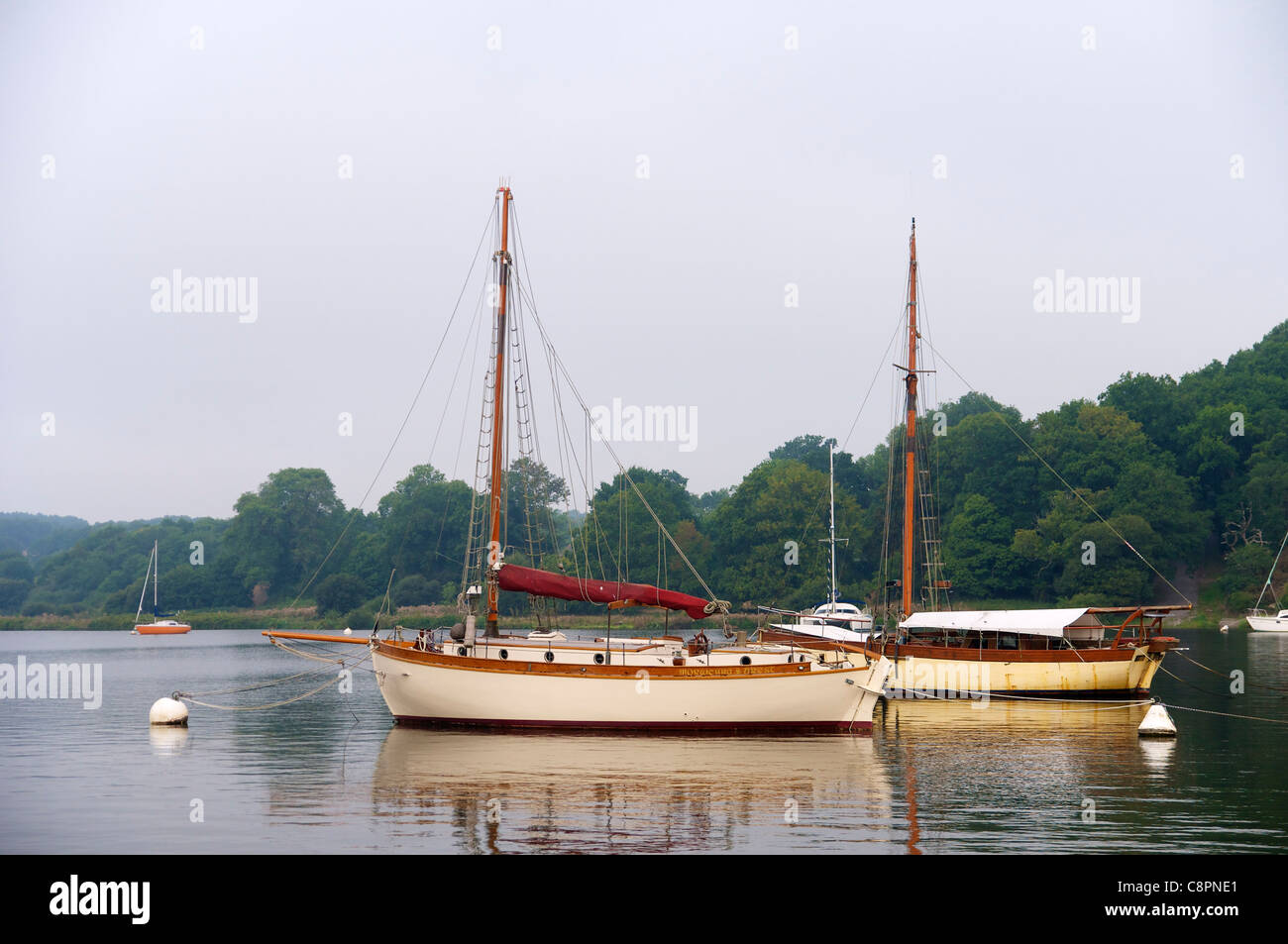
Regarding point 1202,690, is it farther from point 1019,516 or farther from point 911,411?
point 1019,516

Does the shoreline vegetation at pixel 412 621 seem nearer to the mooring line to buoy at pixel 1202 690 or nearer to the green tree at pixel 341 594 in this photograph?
the green tree at pixel 341 594

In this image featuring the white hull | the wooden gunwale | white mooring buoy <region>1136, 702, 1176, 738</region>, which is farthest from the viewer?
white mooring buoy <region>1136, 702, 1176, 738</region>

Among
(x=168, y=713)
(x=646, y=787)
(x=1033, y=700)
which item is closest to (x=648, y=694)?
(x=646, y=787)

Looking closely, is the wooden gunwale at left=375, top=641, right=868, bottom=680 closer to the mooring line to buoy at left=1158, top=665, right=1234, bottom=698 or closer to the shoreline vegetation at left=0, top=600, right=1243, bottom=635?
the mooring line to buoy at left=1158, top=665, right=1234, bottom=698

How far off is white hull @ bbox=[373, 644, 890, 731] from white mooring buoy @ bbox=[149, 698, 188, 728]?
10.5 m

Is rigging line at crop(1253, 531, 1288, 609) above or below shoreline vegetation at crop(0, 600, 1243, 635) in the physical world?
above

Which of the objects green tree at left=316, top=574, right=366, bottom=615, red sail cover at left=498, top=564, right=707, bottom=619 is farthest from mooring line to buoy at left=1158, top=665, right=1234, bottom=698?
green tree at left=316, top=574, right=366, bottom=615

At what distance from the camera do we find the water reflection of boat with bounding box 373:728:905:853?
23.9m

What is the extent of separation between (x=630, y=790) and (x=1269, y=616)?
10970 centimetres

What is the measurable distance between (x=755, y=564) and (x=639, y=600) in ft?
354

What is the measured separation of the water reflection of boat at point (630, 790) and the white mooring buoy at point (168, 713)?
1008cm

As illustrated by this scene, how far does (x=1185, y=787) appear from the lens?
1177 inches
